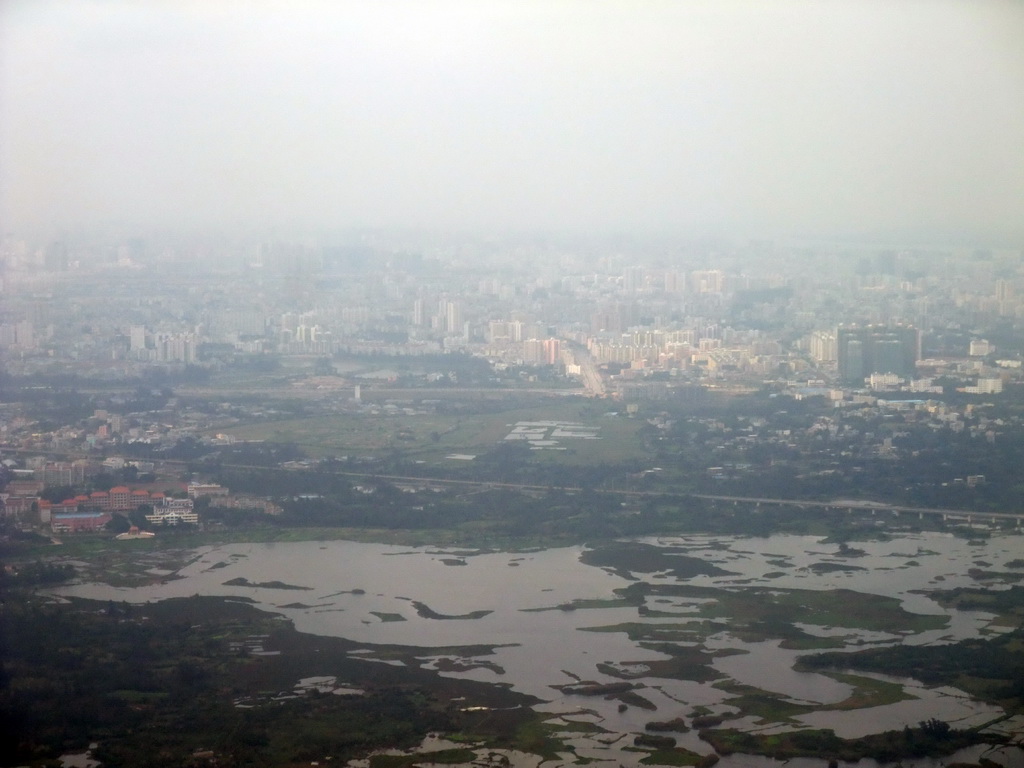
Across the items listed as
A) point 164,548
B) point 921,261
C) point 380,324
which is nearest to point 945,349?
point 921,261


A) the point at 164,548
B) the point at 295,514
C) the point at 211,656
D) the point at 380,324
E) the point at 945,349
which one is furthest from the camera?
the point at 380,324

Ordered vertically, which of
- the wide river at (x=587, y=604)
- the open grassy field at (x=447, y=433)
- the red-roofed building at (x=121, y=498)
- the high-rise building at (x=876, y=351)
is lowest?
the wide river at (x=587, y=604)

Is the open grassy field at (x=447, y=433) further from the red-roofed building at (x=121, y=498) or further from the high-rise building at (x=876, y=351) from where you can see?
the high-rise building at (x=876, y=351)

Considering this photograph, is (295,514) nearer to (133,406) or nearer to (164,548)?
(164,548)

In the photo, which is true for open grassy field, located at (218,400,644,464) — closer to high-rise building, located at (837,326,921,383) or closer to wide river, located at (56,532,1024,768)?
wide river, located at (56,532,1024,768)

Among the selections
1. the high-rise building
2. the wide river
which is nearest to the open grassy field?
the wide river

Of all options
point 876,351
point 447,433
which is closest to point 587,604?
point 447,433

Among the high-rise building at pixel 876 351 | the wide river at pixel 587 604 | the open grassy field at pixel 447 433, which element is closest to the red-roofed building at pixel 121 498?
the wide river at pixel 587 604
